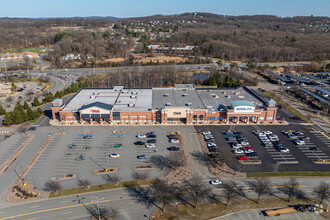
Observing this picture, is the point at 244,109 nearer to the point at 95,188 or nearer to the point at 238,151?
the point at 238,151

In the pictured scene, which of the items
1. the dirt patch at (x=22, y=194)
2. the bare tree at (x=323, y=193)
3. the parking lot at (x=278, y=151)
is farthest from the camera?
the parking lot at (x=278, y=151)

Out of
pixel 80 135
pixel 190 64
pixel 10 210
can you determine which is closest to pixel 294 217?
pixel 10 210

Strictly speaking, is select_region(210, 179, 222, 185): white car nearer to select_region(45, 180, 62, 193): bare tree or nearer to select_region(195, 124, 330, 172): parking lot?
select_region(195, 124, 330, 172): parking lot

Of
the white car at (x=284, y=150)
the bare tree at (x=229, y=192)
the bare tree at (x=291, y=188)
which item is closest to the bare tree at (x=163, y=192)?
the bare tree at (x=229, y=192)

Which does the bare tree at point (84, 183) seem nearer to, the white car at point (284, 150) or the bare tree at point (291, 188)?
the bare tree at point (291, 188)

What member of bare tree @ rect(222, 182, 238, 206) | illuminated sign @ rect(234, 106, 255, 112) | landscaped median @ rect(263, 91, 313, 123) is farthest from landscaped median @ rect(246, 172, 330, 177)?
landscaped median @ rect(263, 91, 313, 123)

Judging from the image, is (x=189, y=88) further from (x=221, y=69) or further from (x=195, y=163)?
(x=221, y=69)

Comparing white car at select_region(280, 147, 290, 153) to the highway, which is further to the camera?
white car at select_region(280, 147, 290, 153)
